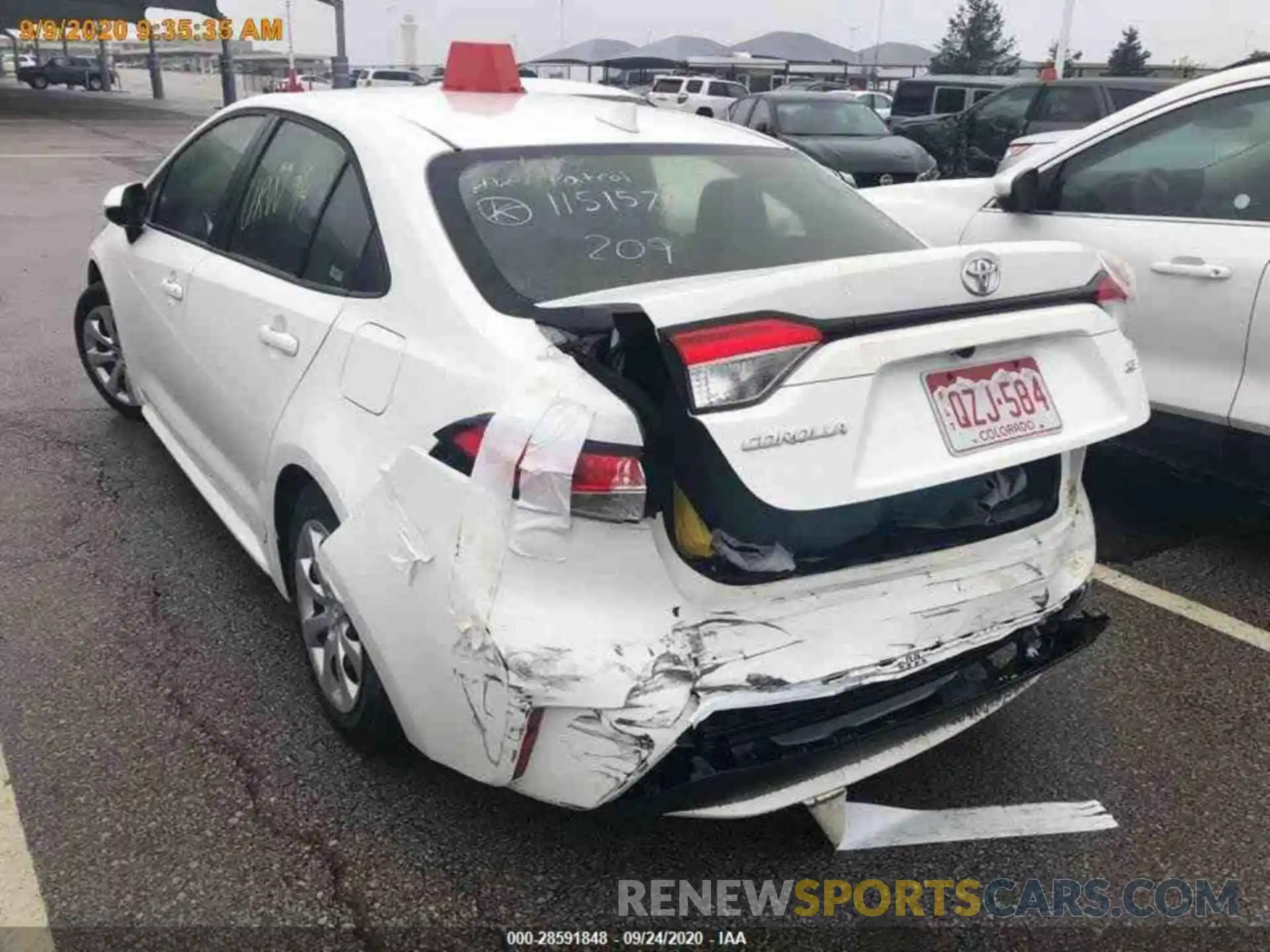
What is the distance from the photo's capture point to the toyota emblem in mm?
2168

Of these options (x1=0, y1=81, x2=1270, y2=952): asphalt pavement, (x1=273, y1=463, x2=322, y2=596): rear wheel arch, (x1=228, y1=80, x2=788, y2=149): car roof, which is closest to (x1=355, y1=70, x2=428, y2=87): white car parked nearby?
(x1=228, y1=80, x2=788, y2=149): car roof

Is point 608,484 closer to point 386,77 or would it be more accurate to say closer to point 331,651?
point 331,651

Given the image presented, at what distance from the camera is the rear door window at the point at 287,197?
9.80ft

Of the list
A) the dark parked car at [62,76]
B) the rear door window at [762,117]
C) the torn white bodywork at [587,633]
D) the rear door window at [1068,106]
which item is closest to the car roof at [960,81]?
the rear door window at [762,117]

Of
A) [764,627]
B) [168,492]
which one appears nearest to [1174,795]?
[764,627]

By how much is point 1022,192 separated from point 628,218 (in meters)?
2.28

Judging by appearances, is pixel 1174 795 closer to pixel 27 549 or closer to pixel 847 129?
pixel 27 549

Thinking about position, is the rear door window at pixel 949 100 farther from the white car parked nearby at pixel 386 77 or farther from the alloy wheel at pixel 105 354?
the white car parked nearby at pixel 386 77

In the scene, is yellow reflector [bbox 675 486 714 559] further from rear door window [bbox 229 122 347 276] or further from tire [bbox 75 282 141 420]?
tire [bbox 75 282 141 420]

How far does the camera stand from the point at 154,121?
29078 mm

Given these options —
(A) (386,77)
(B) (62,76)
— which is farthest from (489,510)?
(B) (62,76)

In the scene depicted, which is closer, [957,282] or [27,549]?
[957,282]

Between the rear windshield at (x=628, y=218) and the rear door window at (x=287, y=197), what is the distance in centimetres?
51

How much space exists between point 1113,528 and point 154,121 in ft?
99.3
